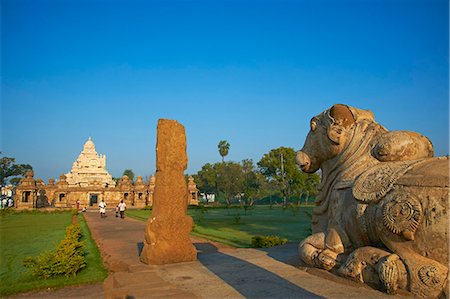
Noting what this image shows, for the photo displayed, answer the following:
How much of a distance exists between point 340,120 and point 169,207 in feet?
11.4

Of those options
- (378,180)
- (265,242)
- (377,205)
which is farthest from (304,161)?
(265,242)

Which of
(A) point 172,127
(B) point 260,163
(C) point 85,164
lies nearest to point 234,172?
(B) point 260,163

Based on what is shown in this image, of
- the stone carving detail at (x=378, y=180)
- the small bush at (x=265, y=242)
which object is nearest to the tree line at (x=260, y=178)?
the small bush at (x=265, y=242)

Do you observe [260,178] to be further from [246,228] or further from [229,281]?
[229,281]

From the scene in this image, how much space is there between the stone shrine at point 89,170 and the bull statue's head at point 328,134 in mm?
45612

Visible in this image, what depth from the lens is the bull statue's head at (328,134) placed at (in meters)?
6.11

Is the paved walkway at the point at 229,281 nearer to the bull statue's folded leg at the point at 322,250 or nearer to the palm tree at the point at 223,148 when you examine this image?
the bull statue's folded leg at the point at 322,250

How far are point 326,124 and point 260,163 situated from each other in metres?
47.8

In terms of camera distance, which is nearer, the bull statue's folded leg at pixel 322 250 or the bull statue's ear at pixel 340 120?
the bull statue's folded leg at pixel 322 250

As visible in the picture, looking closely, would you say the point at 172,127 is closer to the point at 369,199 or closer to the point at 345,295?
the point at 369,199

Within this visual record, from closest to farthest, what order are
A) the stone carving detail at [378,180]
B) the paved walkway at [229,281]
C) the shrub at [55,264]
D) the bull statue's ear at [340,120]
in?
the paved walkway at [229,281] < the stone carving detail at [378,180] < the bull statue's ear at [340,120] < the shrub at [55,264]

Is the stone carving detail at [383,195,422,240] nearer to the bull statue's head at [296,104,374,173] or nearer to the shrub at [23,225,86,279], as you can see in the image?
the bull statue's head at [296,104,374,173]

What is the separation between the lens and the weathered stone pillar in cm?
682

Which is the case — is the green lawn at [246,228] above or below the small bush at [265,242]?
below
